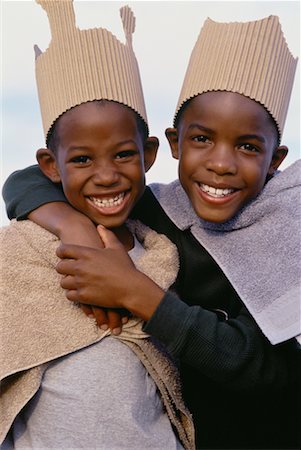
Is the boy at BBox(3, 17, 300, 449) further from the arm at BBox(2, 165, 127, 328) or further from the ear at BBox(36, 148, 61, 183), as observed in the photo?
the ear at BBox(36, 148, 61, 183)

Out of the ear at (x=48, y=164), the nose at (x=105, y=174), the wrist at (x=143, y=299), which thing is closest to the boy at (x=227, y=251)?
the wrist at (x=143, y=299)

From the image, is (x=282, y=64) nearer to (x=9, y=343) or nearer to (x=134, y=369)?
(x=134, y=369)

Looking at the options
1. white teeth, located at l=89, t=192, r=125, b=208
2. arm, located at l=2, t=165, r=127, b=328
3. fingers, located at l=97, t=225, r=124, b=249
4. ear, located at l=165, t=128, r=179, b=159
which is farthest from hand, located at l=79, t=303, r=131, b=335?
ear, located at l=165, t=128, r=179, b=159

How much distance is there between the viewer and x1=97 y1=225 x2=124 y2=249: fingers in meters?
1.56

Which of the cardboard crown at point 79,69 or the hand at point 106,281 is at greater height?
the cardboard crown at point 79,69

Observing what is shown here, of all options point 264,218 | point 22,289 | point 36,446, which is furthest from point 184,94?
point 36,446

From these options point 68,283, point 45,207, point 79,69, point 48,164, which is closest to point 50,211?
point 45,207

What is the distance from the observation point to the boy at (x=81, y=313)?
1479 millimetres

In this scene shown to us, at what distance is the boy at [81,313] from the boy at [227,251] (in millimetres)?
87

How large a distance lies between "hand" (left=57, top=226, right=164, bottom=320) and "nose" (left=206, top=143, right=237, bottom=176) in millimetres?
307

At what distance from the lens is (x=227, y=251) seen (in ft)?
5.60

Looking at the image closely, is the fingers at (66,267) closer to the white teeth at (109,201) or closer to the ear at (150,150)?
the white teeth at (109,201)

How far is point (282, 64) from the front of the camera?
68.1 inches

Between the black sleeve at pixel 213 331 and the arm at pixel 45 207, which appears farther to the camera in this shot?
the arm at pixel 45 207
